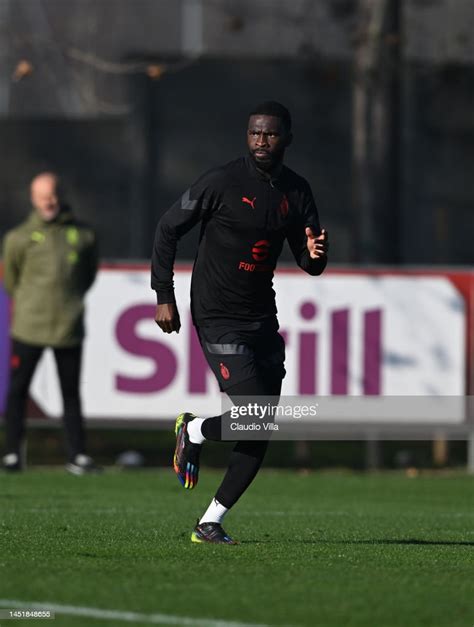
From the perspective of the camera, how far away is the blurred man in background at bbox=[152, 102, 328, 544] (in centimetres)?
866

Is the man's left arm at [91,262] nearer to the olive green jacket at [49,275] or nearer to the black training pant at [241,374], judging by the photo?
the olive green jacket at [49,275]

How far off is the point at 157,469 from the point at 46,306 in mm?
2260

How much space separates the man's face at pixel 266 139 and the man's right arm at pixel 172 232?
248 mm

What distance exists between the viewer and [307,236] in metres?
8.68

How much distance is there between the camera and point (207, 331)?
8.80 meters

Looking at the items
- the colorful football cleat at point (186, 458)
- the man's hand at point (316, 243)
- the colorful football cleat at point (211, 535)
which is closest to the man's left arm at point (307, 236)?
the man's hand at point (316, 243)

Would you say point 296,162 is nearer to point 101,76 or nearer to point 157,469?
point 101,76

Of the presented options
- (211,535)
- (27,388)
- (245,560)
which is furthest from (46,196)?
(245,560)

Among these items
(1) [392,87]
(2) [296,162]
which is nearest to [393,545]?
(1) [392,87]

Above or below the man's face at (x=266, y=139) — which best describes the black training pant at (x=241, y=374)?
below

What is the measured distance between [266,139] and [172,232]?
0.64 m

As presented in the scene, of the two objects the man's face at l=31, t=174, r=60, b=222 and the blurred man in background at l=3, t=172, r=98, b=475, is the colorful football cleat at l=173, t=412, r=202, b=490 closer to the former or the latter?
the blurred man in background at l=3, t=172, r=98, b=475

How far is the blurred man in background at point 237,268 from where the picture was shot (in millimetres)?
8664

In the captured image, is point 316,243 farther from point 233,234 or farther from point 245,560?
point 245,560
